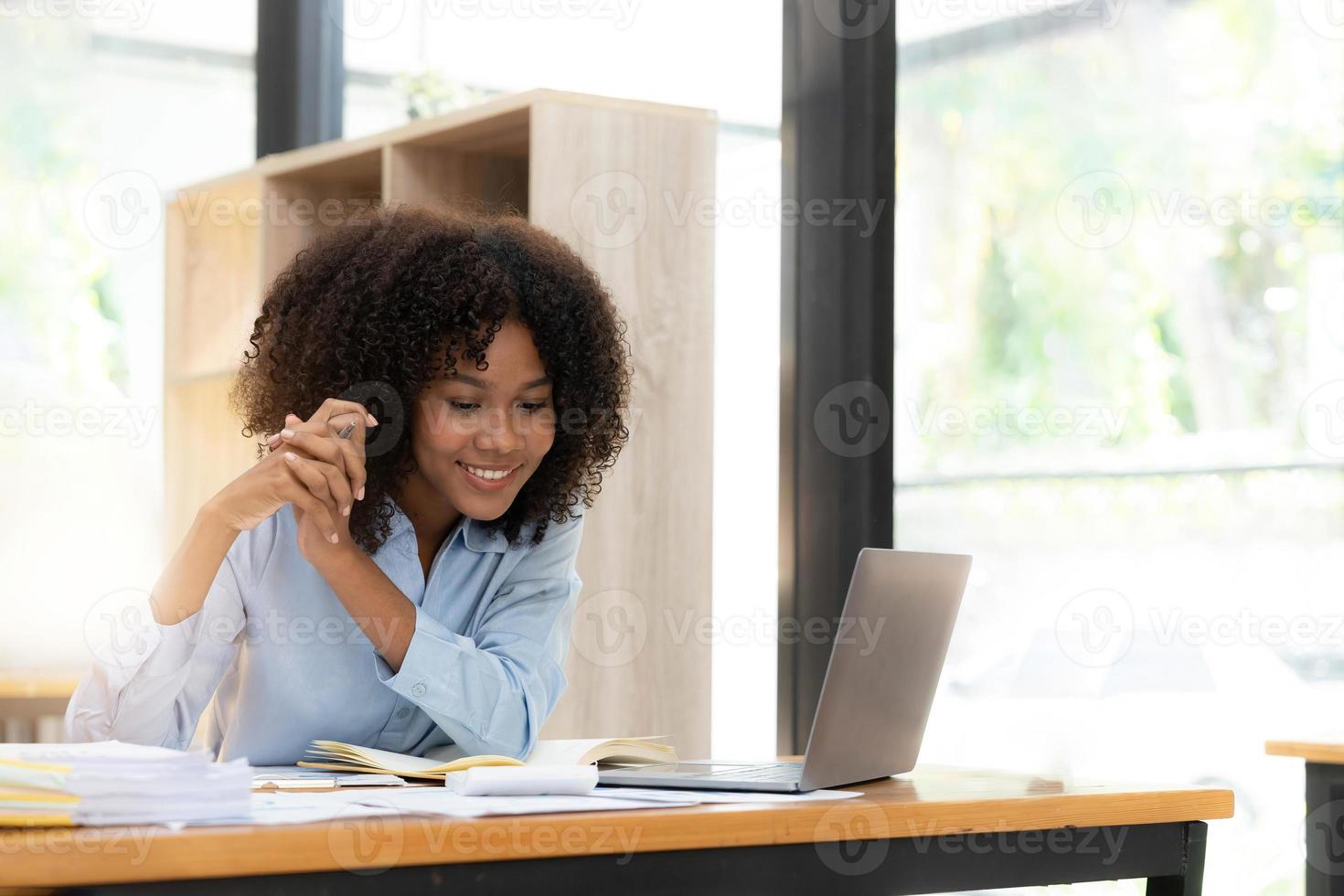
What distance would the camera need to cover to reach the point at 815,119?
2.87 m

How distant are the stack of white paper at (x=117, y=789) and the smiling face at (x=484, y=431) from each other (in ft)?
2.55

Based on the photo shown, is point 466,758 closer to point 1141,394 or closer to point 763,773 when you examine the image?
point 763,773

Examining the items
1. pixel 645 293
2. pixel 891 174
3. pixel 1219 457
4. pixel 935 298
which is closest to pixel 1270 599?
pixel 1219 457

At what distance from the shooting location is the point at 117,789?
1.03m

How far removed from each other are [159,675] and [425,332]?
484 millimetres

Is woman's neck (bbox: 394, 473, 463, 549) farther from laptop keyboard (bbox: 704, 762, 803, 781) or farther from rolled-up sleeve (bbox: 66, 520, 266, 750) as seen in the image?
laptop keyboard (bbox: 704, 762, 803, 781)

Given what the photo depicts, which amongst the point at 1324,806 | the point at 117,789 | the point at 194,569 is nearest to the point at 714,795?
the point at 117,789

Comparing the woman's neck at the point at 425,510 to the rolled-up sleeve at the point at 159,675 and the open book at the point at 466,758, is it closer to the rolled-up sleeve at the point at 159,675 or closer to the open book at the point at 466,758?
the rolled-up sleeve at the point at 159,675

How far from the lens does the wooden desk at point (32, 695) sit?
3.52 meters

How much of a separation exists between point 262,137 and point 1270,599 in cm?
283

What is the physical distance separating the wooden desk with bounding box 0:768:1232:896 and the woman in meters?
→ 0.55

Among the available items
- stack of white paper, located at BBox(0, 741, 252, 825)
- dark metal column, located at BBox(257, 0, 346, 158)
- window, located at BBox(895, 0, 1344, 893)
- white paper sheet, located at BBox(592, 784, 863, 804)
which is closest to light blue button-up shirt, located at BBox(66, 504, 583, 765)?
white paper sheet, located at BBox(592, 784, 863, 804)

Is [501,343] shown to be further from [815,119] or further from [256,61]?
[256,61]

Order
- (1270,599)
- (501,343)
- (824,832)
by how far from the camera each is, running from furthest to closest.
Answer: (1270,599) < (501,343) < (824,832)
